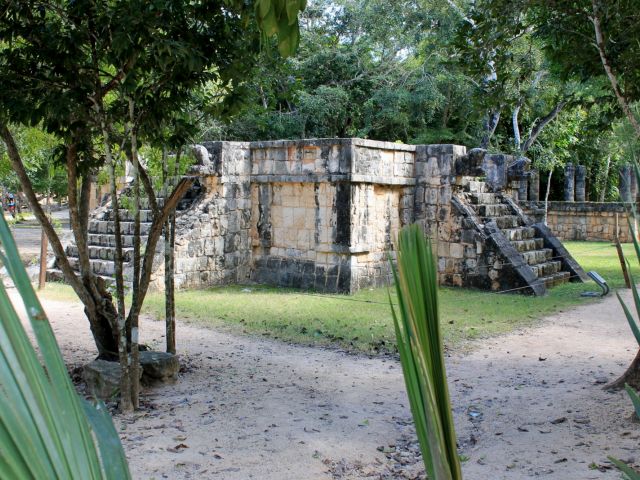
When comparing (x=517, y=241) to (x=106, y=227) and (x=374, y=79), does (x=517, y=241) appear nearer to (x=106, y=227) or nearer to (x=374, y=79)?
(x=106, y=227)

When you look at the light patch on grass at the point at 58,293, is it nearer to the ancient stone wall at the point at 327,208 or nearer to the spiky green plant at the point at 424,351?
the ancient stone wall at the point at 327,208

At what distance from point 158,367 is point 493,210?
836 centimetres

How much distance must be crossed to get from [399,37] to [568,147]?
27.9 ft

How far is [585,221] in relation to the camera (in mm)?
21859

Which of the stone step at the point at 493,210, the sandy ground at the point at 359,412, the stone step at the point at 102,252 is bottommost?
the sandy ground at the point at 359,412

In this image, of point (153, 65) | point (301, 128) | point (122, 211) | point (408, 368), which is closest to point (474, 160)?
point (122, 211)

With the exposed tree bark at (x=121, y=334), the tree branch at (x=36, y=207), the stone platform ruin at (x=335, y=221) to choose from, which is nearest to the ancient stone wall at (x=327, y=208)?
the stone platform ruin at (x=335, y=221)

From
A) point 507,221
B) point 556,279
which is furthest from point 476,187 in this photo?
point 556,279

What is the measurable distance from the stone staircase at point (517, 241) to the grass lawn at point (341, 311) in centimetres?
39

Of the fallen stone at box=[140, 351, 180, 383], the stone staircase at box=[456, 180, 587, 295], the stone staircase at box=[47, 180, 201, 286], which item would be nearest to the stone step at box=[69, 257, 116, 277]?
the stone staircase at box=[47, 180, 201, 286]

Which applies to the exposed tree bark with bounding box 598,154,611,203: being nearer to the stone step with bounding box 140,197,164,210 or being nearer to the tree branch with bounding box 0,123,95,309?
the stone step with bounding box 140,197,164,210

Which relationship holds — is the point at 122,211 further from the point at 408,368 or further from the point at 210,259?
the point at 408,368

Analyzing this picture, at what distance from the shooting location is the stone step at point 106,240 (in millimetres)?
12682

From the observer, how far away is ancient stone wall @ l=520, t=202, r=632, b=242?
21.1 meters
